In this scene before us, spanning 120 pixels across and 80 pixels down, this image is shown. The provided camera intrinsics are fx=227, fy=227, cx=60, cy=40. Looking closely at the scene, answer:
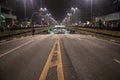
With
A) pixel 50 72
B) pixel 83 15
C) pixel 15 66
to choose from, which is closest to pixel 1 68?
pixel 15 66

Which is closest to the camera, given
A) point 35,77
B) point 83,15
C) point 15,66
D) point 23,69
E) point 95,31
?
point 35,77

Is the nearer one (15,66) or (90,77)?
(90,77)

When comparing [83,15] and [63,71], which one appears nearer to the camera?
[63,71]

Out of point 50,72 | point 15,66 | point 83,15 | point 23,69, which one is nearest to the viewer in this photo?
point 50,72

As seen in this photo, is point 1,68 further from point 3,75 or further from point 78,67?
point 78,67

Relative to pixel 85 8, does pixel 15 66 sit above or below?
below

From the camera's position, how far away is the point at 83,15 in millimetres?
126500

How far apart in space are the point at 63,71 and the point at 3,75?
231cm

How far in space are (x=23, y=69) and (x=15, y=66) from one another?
33.7 inches

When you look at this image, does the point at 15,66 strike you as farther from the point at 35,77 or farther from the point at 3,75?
the point at 35,77

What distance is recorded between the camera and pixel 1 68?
977 centimetres

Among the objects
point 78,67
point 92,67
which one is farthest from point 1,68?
point 92,67

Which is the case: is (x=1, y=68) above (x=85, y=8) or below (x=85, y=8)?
below

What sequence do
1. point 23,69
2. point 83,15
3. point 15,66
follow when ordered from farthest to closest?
point 83,15 < point 15,66 < point 23,69
